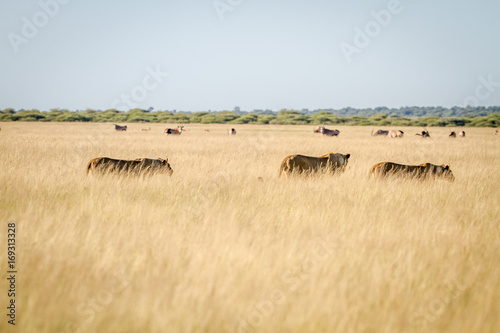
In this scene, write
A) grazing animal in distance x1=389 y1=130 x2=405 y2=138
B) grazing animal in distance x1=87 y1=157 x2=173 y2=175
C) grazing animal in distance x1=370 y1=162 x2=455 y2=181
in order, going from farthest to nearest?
1. grazing animal in distance x1=389 y1=130 x2=405 y2=138
2. grazing animal in distance x1=370 y1=162 x2=455 y2=181
3. grazing animal in distance x1=87 y1=157 x2=173 y2=175

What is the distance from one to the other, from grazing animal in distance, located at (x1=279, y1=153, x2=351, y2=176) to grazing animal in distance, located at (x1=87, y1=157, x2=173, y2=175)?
303cm

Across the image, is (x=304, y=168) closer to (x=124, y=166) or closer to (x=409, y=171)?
(x=409, y=171)

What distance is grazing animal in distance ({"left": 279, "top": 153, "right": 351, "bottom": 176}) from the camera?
30.9 ft

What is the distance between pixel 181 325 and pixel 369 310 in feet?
4.66

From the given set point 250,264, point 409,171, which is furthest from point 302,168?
point 250,264

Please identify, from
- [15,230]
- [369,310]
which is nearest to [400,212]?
[369,310]

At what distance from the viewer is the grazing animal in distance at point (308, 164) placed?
371 inches

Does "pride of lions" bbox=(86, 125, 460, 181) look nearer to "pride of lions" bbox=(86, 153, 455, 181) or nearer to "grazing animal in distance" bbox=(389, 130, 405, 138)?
"pride of lions" bbox=(86, 153, 455, 181)

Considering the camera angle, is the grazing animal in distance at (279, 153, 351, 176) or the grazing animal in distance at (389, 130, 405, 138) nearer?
the grazing animal in distance at (279, 153, 351, 176)

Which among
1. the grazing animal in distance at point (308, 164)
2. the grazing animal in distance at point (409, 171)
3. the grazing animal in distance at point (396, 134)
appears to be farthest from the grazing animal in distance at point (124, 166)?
the grazing animal in distance at point (396, 134)

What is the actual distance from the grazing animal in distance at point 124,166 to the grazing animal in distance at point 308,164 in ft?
9.94

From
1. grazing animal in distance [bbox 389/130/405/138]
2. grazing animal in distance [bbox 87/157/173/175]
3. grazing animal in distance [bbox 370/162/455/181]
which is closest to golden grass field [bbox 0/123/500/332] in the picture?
grazing animal in distance [bbox 87/157/173/175]

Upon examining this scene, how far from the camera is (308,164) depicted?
31.8 feet

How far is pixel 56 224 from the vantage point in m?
4.32
